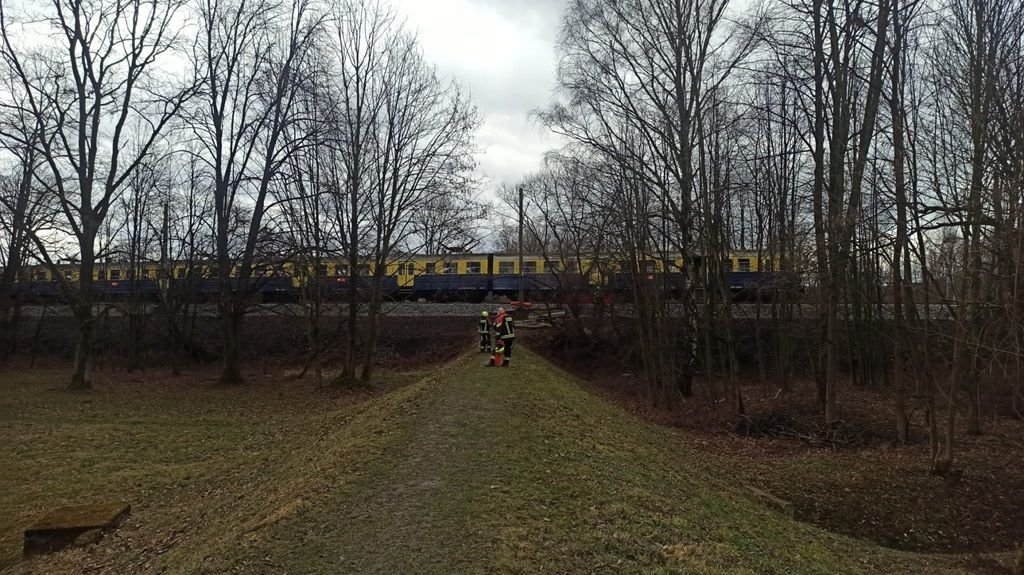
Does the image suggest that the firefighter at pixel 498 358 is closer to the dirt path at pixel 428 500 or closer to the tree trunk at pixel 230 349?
the dirt path at pixel 428 500

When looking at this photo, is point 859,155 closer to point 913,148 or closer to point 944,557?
point 913,148

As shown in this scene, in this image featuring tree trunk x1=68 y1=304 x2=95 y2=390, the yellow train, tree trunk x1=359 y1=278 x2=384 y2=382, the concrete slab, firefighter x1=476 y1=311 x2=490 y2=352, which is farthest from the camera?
the yellow train

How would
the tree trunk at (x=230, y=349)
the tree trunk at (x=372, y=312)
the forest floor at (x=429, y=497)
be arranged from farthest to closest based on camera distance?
1. the tree trunk at (x=230, y=349)
2. the tree trunk at (x=372, y=312)
3. the forest floor at (x=429, y=497)

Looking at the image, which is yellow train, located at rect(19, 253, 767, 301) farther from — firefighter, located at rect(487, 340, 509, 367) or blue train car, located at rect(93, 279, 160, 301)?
firefighter, located at rect(487, 340, 509, 367)

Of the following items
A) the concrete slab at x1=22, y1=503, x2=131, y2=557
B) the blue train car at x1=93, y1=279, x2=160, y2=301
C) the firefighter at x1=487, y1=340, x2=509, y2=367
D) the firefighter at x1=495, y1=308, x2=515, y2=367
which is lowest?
the concrete slab at x1=22, y1=503, x2=131, y2=557

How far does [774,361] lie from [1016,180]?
19.4 meters

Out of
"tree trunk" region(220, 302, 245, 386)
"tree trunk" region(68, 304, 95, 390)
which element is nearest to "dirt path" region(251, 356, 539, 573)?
"tree trunk" region(220, 302, 245, 386)

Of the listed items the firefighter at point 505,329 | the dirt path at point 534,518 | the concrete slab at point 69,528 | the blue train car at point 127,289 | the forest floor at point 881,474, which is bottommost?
the forest floor at point 881,474

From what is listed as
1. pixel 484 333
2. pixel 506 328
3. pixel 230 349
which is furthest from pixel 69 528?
pixel 230 349

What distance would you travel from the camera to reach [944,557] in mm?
6457

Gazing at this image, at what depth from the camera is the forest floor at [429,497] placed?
4574 mm

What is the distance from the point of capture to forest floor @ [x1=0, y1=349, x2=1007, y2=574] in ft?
15.0

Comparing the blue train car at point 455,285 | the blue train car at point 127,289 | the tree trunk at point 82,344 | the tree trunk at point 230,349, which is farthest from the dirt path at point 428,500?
the blue train car at point 127,289

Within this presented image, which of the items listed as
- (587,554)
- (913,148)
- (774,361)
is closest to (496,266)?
(774,361)
